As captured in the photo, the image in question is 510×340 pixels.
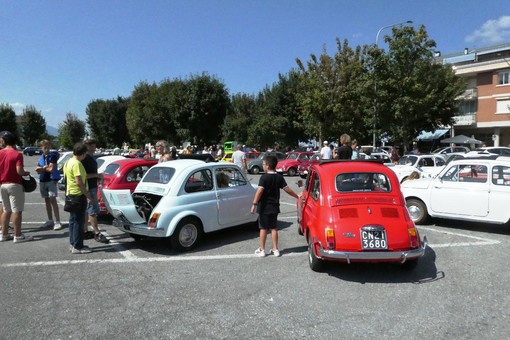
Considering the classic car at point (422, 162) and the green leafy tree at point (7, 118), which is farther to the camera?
the green leafy tree at point (7, 118)

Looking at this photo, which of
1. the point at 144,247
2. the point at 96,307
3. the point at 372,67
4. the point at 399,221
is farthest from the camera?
the point at 372,67

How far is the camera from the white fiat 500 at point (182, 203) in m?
6.29

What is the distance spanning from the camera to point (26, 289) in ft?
15.8

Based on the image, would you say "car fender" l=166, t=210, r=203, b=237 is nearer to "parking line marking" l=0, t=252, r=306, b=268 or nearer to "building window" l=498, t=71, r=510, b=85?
"parking line marking" l=0, t=252, r=306, b=268

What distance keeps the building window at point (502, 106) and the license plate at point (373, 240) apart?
4437 centimetres

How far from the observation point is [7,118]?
7006 cm

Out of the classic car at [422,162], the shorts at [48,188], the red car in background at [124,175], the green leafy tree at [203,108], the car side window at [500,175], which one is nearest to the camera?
the car side window at [500,175]

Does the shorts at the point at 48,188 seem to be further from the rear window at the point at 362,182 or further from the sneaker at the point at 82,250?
the rear window at the point at 362,182

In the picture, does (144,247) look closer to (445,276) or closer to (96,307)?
(96,307)

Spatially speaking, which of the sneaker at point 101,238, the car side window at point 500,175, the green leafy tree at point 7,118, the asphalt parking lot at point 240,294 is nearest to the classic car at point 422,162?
the car side window at point 500,175

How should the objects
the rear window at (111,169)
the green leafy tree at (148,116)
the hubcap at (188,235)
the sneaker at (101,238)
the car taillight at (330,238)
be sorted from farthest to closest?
1. the green leafy tree at (148,116)
2. the rear window at (111,169)
3. the sneaker at (101,238)
4. the hubcap at (188,235)
5. the car taillight at (330,238)

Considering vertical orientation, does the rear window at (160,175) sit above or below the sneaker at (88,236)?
above

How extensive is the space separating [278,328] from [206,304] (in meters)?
0.97

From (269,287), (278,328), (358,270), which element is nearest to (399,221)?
(358,270)
